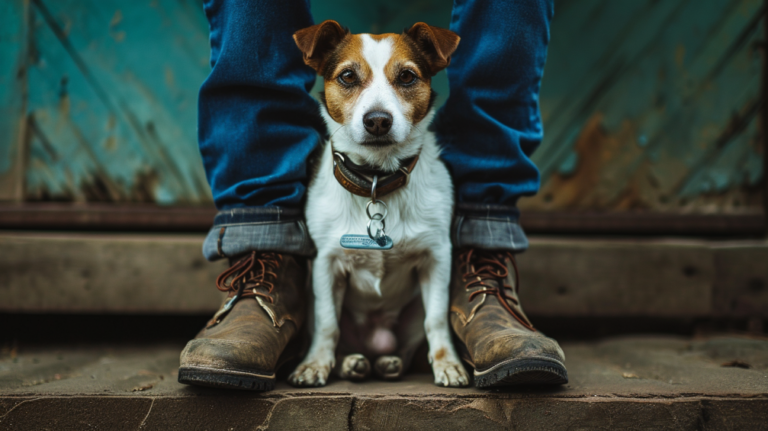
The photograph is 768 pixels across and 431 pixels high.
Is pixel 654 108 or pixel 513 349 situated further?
pixel 654 108

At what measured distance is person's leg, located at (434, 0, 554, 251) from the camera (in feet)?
5.44

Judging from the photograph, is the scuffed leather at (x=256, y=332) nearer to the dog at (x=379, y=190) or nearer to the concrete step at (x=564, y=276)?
the dog at (x=379, y=190)

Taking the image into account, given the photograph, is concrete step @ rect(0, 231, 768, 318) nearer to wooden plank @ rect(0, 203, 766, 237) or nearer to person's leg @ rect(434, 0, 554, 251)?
wooden plank @ rect(0, 203, 766, 237)

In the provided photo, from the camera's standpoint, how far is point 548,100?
273 cm

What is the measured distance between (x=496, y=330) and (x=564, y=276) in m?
1.05

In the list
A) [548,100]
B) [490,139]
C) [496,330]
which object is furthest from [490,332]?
[548,100]

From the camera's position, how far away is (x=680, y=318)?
250cm

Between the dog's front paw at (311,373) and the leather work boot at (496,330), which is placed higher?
the leather work boot at (496,330)

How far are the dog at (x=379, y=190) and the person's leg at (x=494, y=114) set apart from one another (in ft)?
0.32

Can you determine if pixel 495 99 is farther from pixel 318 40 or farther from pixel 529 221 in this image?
pixel 529 221

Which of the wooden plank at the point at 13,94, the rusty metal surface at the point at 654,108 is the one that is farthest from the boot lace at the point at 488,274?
the wooden plank at the point at 13,94

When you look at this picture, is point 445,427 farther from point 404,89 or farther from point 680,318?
point 680,318

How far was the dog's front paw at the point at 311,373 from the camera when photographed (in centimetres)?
146

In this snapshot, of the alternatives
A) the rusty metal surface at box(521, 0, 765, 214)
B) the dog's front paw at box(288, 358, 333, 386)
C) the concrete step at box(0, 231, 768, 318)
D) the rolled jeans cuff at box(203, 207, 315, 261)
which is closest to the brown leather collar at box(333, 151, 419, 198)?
the rolled jeans cuff at box(203, 207, 315, 261)
